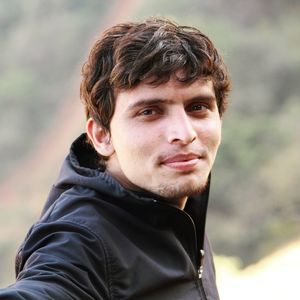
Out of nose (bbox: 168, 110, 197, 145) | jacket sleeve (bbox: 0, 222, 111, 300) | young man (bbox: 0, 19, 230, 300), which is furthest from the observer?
nose (bbox: 168, 110, 197, 145)

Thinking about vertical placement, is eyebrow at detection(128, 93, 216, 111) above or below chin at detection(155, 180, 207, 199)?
above

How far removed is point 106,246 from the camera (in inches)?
62.5

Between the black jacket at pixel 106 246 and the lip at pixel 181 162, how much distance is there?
91 mm

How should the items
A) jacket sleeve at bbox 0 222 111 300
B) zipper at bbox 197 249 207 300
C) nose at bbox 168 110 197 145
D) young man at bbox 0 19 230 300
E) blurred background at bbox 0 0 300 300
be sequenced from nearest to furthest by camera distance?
1. jacket sleeve at bbox 0 222 111 300
2. young man at bbox 0 19 230 300
3. nose at bbox 168 110 197 145
4. zipper at bbox 197 249 207 300
5. blurred background at bbox 0 0 300 300

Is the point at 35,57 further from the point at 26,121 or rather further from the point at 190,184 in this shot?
the point at 190,184

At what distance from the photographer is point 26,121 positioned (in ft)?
51.4

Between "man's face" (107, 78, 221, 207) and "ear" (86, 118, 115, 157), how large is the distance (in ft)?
0.21

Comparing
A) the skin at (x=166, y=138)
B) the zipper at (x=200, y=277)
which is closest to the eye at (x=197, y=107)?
the skin at (x=166, y=138)

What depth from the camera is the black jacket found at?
4.81ft

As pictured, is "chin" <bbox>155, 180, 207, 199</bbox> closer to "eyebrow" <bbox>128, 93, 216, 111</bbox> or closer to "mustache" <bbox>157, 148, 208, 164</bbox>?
"mustache" <bbox>157, 148, 208, 164</bbox>

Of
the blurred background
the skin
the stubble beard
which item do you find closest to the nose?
the skin

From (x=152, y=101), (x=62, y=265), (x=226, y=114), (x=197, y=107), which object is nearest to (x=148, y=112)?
(x=152, y=101)

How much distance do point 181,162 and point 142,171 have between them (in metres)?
0.10

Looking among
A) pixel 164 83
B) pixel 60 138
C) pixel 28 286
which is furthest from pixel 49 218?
pixel 60 138
